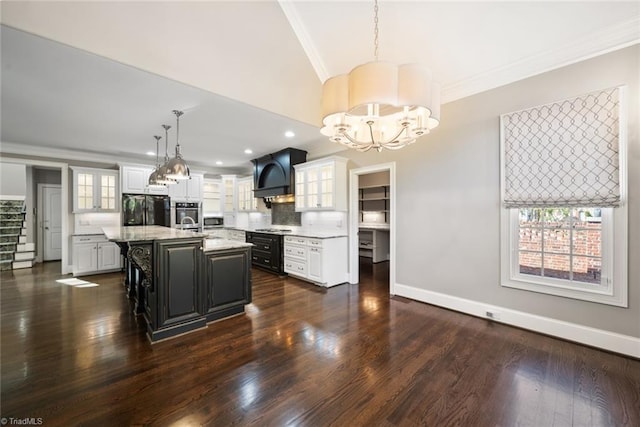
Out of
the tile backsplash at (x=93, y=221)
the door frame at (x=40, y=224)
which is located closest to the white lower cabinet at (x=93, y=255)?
the tile backsplash at (x=93, y=221)

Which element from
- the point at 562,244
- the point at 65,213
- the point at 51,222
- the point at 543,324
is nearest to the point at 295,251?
the point at 543,324

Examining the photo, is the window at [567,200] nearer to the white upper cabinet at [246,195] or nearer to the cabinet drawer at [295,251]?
the cabinet drawer at [295,251]

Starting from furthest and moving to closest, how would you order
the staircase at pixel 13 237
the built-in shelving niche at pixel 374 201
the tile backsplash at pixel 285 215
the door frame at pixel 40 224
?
the built-in shelving niche at pixel 374 201 < the door frame at pixel 40 224 < the tile backsplash at pixel 285 215 < the staircase at pixel 13 237

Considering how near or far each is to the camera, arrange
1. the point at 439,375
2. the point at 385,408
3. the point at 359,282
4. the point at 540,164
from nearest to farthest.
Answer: the point at 385,408, the point at 439,375, the point at 540,164, the point at 359,282

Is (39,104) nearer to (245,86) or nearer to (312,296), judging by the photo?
(245,86)

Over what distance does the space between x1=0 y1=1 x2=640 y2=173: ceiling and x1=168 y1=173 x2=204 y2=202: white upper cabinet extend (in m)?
2.34

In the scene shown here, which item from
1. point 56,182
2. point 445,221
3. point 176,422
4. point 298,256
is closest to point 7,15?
point 176,422

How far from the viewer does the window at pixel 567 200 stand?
2414 millimetres

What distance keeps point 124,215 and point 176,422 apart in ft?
18.6

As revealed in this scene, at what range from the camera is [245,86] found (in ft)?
10.8

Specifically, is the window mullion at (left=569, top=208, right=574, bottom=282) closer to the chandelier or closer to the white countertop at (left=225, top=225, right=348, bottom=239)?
the chandelier

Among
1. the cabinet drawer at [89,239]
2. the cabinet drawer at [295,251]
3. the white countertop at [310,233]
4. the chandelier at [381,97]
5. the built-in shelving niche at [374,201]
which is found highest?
the chandelier at [381,97]

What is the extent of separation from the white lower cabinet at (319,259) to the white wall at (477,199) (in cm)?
116

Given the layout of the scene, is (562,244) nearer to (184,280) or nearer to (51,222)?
(184,280)
